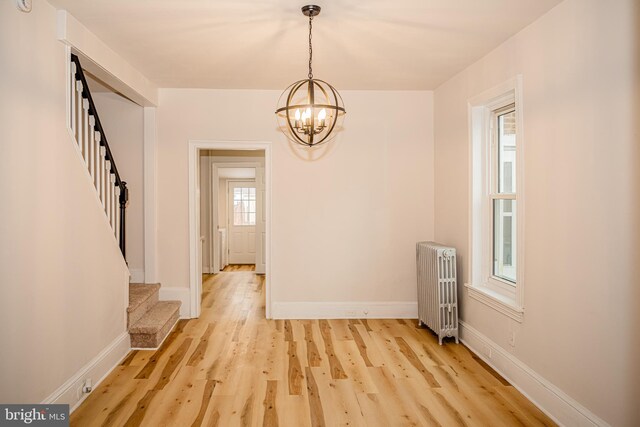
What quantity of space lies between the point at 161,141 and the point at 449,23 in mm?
3425

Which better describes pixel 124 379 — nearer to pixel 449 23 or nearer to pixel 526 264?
pixel 526 264

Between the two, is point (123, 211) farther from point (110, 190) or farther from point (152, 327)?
point (152, 327)

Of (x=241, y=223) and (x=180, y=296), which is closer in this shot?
(x=180, y=296)

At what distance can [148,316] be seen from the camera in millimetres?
4273

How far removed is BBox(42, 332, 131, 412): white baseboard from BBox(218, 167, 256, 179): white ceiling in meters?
5.59

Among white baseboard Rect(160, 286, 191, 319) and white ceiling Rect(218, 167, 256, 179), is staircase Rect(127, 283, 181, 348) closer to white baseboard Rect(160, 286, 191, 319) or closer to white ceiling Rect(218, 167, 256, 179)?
white baseboard Rect(160, 286, 191, 319)

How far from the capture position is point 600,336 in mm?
2346

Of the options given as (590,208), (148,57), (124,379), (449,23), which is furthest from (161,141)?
(590,208)

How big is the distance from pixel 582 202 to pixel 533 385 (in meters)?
1.39

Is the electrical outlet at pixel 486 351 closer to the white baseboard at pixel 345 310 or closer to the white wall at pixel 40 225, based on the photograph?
the white baseboard at pixel 345 310

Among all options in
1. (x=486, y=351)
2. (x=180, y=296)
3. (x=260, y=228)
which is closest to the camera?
(x=486, y=351)

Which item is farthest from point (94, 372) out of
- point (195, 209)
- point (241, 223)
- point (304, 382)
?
point (241, 223)

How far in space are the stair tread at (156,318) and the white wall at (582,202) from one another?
10.5ft

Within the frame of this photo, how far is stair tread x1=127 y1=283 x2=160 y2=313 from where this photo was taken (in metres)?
4.06
